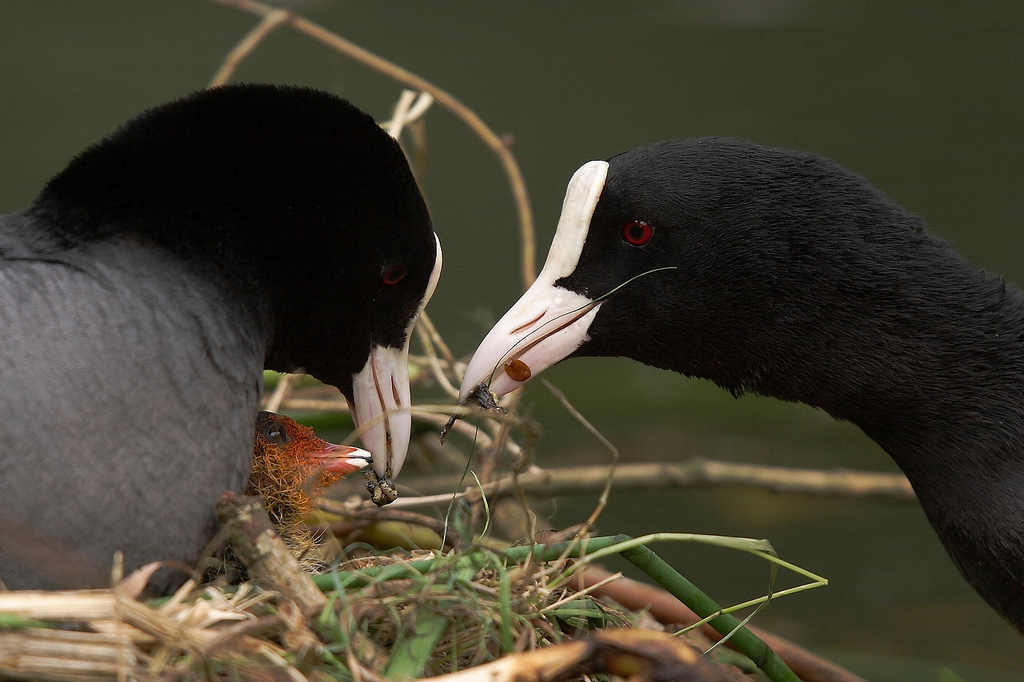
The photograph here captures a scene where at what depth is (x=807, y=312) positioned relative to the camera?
1283 mm

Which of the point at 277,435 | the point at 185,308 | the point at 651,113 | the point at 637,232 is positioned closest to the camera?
the point at 185,308

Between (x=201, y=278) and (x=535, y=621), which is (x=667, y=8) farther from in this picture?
(x=535, y=621)

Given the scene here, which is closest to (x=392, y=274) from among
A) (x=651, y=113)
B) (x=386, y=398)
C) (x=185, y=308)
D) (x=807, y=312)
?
(x=386, y=398)

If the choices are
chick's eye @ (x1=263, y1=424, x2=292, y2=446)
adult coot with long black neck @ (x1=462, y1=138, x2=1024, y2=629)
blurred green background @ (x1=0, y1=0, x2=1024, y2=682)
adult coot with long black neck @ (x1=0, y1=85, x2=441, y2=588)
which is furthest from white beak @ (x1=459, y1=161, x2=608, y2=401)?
blurred green background @ (x1=0, y1=0, x2=1024, y2=682)

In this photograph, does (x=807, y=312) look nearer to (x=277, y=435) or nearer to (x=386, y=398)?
(x=386, y=398)

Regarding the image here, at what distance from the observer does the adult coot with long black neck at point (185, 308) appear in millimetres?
945

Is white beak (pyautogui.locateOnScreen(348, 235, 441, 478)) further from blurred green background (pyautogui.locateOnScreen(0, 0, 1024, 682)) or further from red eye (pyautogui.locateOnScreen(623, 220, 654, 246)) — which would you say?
blurred green background (pyautogui.locateOnScreen(0, 0, 1024, 682))

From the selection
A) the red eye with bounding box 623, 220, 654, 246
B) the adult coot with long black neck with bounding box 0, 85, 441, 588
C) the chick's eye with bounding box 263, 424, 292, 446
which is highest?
the red eye with bounding box 623, 220, 654, 246

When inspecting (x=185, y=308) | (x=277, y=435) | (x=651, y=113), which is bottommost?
(x=277, y=435)

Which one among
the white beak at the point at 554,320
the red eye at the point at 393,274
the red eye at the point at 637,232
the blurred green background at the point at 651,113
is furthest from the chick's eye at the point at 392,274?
the blurred green background at the point at 651,113

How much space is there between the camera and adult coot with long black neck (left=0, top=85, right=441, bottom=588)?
0.94 m

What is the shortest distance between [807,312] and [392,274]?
49cm

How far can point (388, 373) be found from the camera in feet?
4.47

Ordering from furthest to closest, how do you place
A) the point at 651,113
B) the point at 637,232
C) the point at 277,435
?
the point at 651,113
the point at 637,232
the point at 277,435
